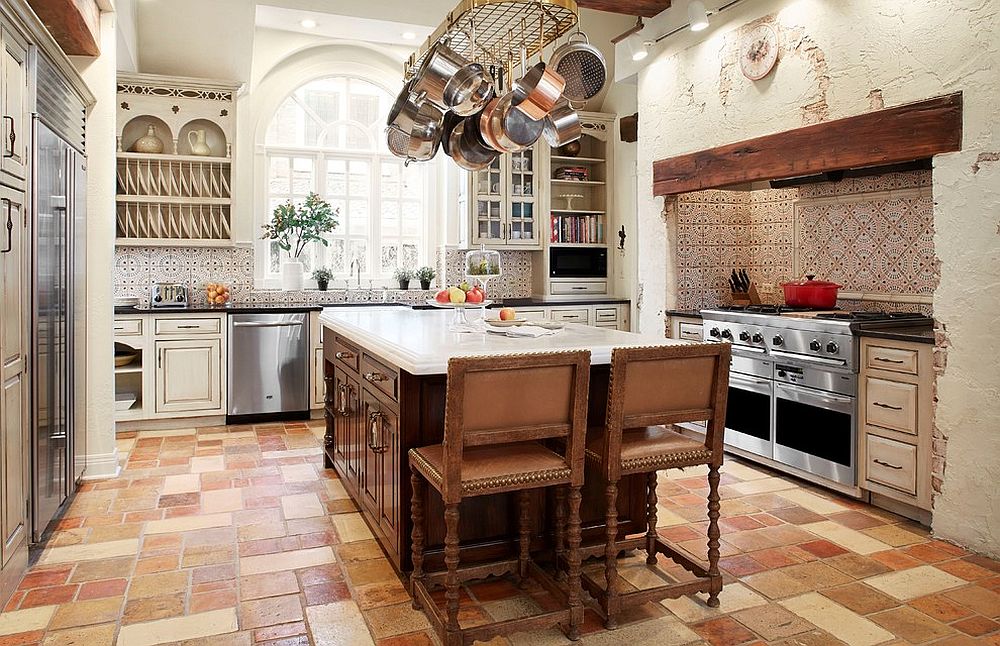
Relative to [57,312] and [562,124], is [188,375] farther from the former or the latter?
[562,124]

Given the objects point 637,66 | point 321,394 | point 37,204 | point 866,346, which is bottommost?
point 321,394

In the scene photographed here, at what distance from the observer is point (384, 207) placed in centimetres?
729

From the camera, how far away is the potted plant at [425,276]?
7016 millimetres

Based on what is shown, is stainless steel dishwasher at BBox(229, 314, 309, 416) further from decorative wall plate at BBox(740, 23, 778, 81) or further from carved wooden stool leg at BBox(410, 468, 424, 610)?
decorative wall plate at BBox(740, 23, 778, 81)

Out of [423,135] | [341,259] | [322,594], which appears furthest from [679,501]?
[341,259]

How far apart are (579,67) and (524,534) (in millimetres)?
2014

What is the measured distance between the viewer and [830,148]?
13.3 ft

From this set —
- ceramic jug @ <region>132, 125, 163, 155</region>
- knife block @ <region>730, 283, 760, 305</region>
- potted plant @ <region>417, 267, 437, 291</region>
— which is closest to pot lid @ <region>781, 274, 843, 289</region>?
knife block @ <region>730, 283, 760, 305</region>

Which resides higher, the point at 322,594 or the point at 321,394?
the point at 321,394

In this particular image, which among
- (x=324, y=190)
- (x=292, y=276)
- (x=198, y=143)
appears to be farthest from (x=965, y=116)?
(x=198, y=143)

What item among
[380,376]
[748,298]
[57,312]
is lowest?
[380,376]

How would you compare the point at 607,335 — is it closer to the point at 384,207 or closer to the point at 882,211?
the point at 882,211

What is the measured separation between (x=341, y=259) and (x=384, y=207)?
0.66m

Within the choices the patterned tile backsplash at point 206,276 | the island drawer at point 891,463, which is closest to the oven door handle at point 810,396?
the island drawer at point 891,463
